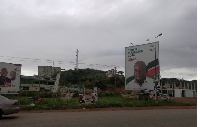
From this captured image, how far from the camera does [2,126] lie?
1238cm

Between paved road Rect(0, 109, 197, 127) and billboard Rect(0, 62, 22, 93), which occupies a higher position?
billboard Rect(0, 62, 22, 93)

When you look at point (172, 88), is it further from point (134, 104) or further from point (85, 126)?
point (85, 126)

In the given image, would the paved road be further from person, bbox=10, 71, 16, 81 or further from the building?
the building

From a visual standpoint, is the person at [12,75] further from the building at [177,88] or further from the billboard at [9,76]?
the building at [177,88]

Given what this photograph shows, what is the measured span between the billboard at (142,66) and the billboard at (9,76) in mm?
17152

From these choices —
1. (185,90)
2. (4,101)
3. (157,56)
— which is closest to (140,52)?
(157,56)

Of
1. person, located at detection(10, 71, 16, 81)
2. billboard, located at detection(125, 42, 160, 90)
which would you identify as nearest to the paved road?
billboard, located at detection(125, 42, 160, 90)

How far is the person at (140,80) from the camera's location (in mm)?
42844

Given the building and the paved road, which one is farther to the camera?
the building

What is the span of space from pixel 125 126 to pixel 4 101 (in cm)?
681

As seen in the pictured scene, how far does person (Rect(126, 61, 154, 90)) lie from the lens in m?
42.8

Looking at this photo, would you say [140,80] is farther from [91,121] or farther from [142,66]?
[91,121]

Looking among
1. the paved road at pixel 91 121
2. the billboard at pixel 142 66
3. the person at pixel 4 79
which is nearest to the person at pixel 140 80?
the billboard at pixel 142 66

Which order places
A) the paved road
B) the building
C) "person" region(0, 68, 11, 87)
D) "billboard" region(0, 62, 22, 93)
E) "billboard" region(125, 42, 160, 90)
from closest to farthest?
1. the paved road
2. "billboard" region(125, 42, 160, 90)
3. "billboard" region(0, 62, 22, 93)
4. "person" region(0, 68, 11, 87)
5. the building
